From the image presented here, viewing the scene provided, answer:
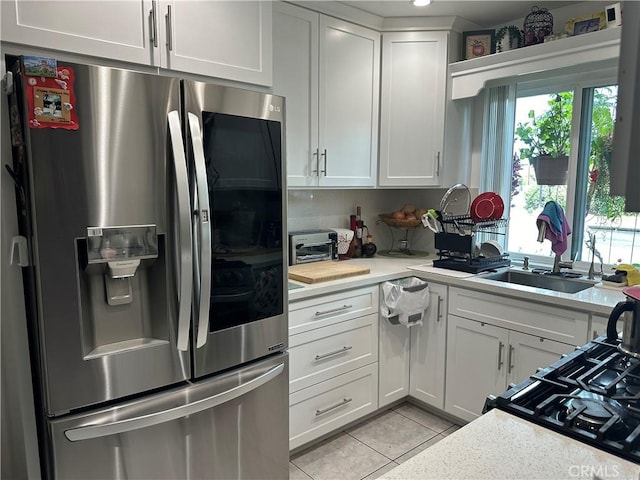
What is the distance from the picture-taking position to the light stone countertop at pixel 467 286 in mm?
1983

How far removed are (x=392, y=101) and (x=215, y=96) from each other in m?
1.66

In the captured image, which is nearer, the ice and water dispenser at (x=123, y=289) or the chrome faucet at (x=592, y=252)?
the ice and water dispenser at (x=123, y=289)

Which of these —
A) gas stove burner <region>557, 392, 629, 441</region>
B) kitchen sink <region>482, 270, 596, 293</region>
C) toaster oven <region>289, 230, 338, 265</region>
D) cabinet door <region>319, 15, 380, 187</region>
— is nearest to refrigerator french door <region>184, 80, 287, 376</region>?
toaster oven <region>289, 230, 338, 265</region>

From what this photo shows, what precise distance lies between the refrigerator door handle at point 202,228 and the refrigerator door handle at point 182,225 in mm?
41

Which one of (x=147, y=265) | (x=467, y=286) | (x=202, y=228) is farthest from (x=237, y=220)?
(x=467, y=286)

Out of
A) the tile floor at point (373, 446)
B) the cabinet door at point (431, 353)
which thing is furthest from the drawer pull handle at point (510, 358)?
the tile floor at point (373, 446)

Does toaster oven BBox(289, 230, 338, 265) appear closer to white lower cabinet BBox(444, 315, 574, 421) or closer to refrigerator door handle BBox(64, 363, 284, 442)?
white lower cabinet BBox(444, 315, 574, 421)

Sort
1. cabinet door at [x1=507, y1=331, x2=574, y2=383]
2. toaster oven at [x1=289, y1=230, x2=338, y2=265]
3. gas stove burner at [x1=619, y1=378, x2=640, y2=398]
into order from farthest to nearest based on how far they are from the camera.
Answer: toaster oven at [x1=289, y1=230, x2=338, y2=265]
cabinet door at [x1=507, y1=331, x2=574, y2=383]
gas stove burner at [x1=619, y1=378, x2=640, y2=398]

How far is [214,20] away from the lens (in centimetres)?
175

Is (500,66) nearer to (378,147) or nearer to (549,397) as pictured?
(378,147)

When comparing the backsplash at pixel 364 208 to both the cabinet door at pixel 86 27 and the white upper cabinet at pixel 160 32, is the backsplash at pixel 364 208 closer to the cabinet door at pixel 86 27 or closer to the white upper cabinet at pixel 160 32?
the white upper cabinet at pixel 160 32

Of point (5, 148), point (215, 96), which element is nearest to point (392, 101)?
point (215, 96)

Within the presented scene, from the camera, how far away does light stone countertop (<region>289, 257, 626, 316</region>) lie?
1983 mm

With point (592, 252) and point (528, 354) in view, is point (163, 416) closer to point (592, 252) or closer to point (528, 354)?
point (528, 354)
